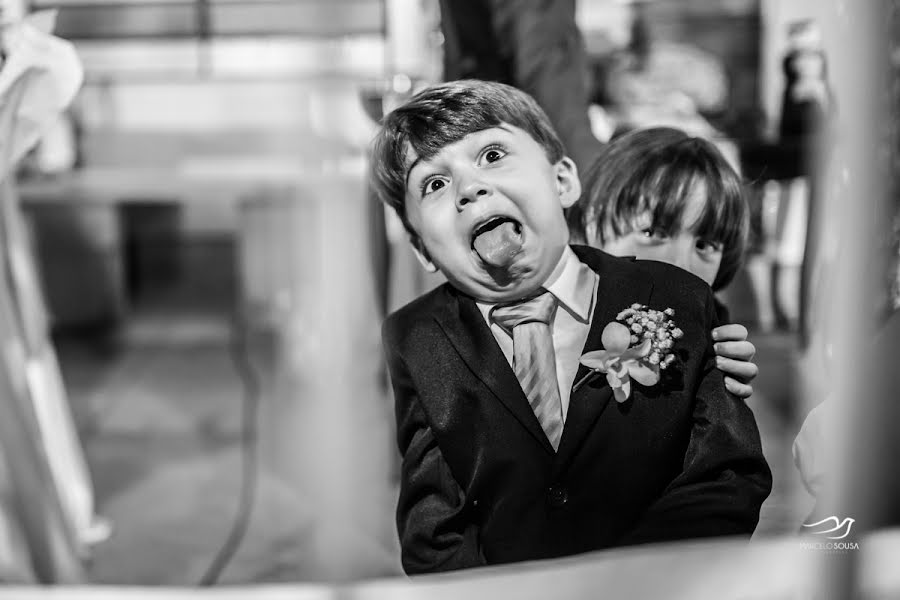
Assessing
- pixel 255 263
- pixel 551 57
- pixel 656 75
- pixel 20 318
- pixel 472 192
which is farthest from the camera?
pixel 255 263

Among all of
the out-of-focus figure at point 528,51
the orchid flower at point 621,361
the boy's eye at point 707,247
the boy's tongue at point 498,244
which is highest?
the out-of-focus figure at point 528,51

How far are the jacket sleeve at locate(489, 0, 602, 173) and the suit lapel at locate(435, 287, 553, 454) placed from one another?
11 centimetres

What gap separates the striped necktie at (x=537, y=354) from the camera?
370mm

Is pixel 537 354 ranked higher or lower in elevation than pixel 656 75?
higher

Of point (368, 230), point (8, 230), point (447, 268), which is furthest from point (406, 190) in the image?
point (8, 230)

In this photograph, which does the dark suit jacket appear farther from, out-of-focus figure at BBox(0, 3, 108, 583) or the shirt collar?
out-of-focus figure at BBox(0, 3, 108, 583)

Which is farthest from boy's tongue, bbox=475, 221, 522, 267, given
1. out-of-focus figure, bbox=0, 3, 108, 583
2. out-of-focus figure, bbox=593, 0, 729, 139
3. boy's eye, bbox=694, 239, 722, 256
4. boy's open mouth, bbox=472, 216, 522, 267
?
out-of-focus figure, bbox=593, 0, 729, 139

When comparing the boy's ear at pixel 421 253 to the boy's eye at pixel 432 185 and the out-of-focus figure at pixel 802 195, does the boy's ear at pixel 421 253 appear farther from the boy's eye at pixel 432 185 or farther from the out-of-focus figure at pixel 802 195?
the out-of-focus figure at pixel 802 195

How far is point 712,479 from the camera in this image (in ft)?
1.20

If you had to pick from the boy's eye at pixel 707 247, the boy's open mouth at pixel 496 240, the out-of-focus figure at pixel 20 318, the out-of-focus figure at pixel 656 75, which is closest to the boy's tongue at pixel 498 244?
the boy's open mouth at pixel 496 240

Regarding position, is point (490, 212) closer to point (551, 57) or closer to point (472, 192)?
point (472, 192)

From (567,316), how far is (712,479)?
10 cm

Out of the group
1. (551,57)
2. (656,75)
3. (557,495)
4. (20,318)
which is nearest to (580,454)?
(557,495)

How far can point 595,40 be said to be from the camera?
1.31 m
